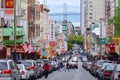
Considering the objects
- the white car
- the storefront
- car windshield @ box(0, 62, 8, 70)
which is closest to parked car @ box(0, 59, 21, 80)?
car windshield @ box(0, 62, 8, 70)

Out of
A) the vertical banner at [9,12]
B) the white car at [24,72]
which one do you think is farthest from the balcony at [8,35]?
the white car at [24,72]

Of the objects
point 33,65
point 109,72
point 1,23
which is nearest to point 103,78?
point 109,72

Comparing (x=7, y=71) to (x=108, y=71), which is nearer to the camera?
(x=7, y=71)

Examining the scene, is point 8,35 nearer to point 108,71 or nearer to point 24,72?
point 24,72

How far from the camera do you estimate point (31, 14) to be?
108438mm

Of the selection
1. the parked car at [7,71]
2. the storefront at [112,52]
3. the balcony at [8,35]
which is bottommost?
the storefront at [112,52]

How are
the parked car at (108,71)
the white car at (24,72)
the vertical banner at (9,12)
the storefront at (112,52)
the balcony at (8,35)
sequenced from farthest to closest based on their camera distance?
1. the storefront at (112,52)
2. the balcony at (8,35)
3. the vertical banner at (9,12)
4. the parked car at (108,71)
5. the white car at (24,72)

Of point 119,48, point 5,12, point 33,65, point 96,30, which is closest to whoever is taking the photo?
point 33,65

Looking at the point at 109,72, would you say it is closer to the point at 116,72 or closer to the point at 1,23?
the point at 116,72

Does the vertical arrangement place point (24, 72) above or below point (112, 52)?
above

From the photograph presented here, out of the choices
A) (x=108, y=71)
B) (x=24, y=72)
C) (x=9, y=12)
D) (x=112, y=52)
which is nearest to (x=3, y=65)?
(x=24, y=72)

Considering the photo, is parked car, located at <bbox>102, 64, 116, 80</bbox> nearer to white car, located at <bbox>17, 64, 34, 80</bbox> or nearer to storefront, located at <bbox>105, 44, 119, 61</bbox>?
white car, located at <bbox>17, 64, 34, 80</bbox>

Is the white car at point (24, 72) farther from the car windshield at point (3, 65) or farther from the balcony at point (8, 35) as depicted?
the balcony at point (8, 35)

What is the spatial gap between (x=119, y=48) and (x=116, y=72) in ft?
189
